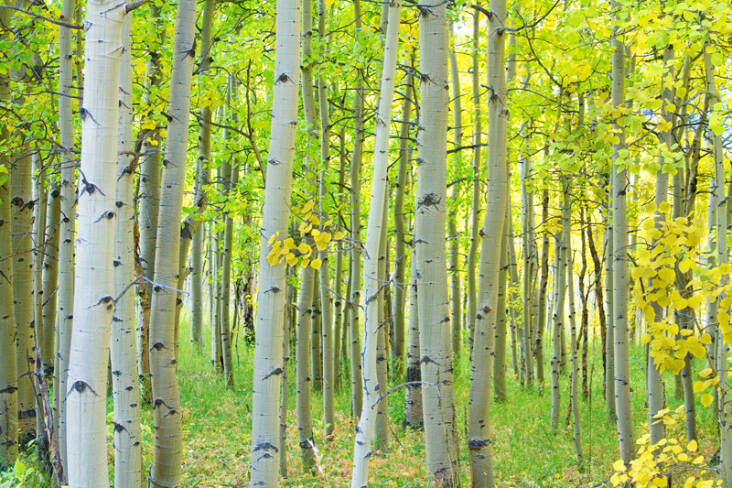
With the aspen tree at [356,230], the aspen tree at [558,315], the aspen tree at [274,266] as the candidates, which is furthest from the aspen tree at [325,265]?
the aspen tree at [558,315]

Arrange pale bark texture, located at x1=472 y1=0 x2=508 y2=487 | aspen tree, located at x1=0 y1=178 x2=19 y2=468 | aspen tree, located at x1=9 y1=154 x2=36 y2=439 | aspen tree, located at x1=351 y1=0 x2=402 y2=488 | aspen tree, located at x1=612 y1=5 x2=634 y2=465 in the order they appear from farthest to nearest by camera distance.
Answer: aspen tree, located at x1=9 y1=154 x2=36 y2=439
aspen tree, located at x1=0 y1=178 x2=19 y2=468
aspen tree, located at x1=612 y1=5 x2=634 y2=465
pale bark texture, located at x1=472 y1=0 x2=508 y2=487
aspen tree, located at x1=351 y1=0 x2=402 y2=488

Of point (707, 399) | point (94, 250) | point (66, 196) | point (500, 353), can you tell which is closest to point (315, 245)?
point (94, 250)

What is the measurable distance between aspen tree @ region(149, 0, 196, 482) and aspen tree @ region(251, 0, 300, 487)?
110 cm

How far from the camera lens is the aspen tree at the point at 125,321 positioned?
4137 mm

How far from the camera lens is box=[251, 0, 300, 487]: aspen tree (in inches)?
148

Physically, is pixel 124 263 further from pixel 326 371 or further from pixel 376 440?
pixel 376 440

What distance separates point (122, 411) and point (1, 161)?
12.2 ft

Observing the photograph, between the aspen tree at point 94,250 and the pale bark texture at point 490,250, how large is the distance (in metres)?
3.68

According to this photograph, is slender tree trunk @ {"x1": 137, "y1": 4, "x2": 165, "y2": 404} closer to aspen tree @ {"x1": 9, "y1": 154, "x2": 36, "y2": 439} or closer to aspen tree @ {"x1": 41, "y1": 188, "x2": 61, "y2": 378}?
aspen tree @ {"x1": 41, "y1": 188, "x2": 61, "y2": 378}

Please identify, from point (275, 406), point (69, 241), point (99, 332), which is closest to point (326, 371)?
point (69, 241)

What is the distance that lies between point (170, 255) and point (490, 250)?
9.22 ft

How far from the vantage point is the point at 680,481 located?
7098 mm

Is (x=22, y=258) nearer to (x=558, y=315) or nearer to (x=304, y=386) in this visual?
(x=304, y=386)

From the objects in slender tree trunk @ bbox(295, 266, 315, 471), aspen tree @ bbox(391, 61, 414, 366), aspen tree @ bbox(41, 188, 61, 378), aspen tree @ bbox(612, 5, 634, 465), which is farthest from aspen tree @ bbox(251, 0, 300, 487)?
aspen tree @ bbox(41, 188, 61, 378)
